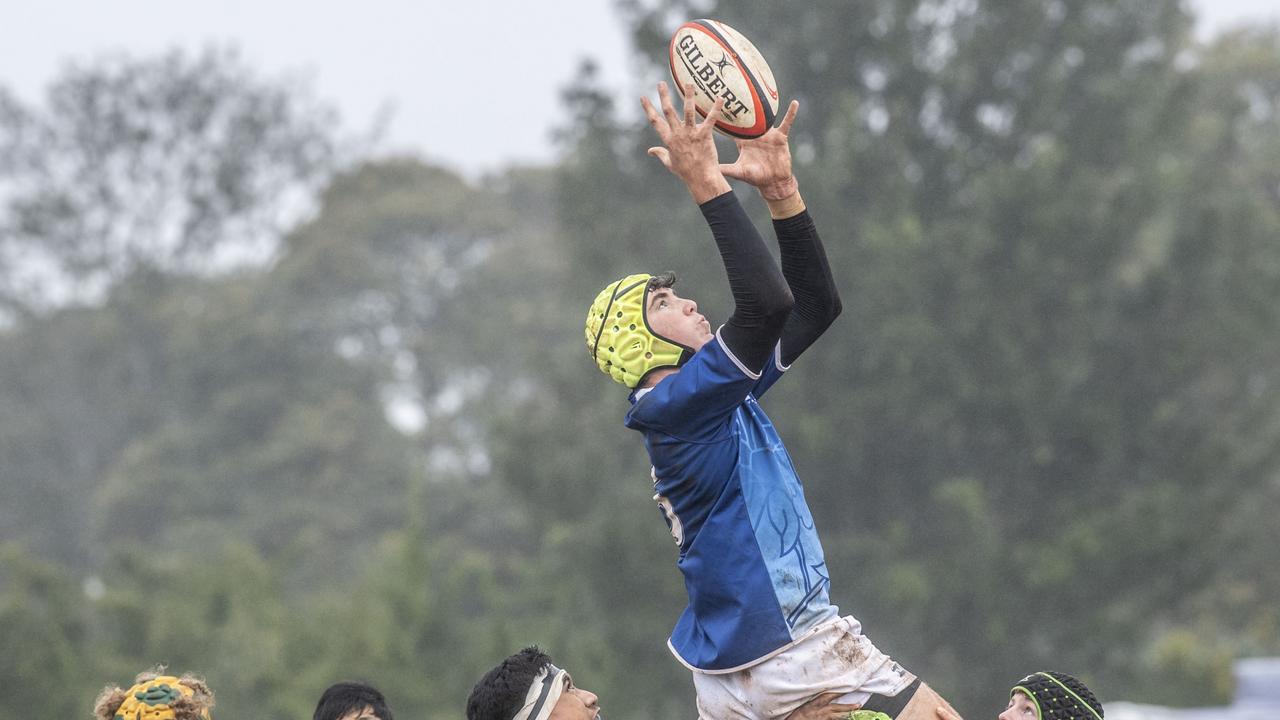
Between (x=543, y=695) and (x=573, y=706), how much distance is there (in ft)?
0.35

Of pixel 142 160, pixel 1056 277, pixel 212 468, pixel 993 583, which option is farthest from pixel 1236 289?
pixel 142 160

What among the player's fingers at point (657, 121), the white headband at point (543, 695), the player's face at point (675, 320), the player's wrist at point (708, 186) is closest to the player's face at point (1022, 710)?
the white headband at point (543, 695)

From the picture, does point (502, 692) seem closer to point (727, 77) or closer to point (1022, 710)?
point (1022, 710)

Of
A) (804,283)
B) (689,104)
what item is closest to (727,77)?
(689,104)

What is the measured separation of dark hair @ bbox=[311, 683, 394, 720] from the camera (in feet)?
18.3

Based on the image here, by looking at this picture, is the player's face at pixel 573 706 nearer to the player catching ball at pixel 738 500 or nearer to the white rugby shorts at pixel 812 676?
the player catching ball at pixel 738 500

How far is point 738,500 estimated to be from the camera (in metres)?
4.74

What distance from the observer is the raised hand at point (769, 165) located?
16.1ft

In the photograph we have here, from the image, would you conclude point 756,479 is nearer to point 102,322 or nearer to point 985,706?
point 985,706

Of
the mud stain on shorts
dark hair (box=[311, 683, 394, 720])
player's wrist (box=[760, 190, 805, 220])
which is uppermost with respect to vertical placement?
player's wrist (box=[760, 190, 805, 220])

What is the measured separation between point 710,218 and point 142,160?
43.1 meters

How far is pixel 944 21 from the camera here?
2652cm

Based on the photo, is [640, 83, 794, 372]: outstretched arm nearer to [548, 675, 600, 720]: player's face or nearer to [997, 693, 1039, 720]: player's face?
[548, 675, 600, 720]: player's face

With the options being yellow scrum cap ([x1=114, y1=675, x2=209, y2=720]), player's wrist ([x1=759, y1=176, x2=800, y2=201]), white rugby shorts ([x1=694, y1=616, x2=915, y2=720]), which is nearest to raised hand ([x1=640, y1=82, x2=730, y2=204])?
player's wrist ([x1=759, y1=176, x2=800, y2=201])
